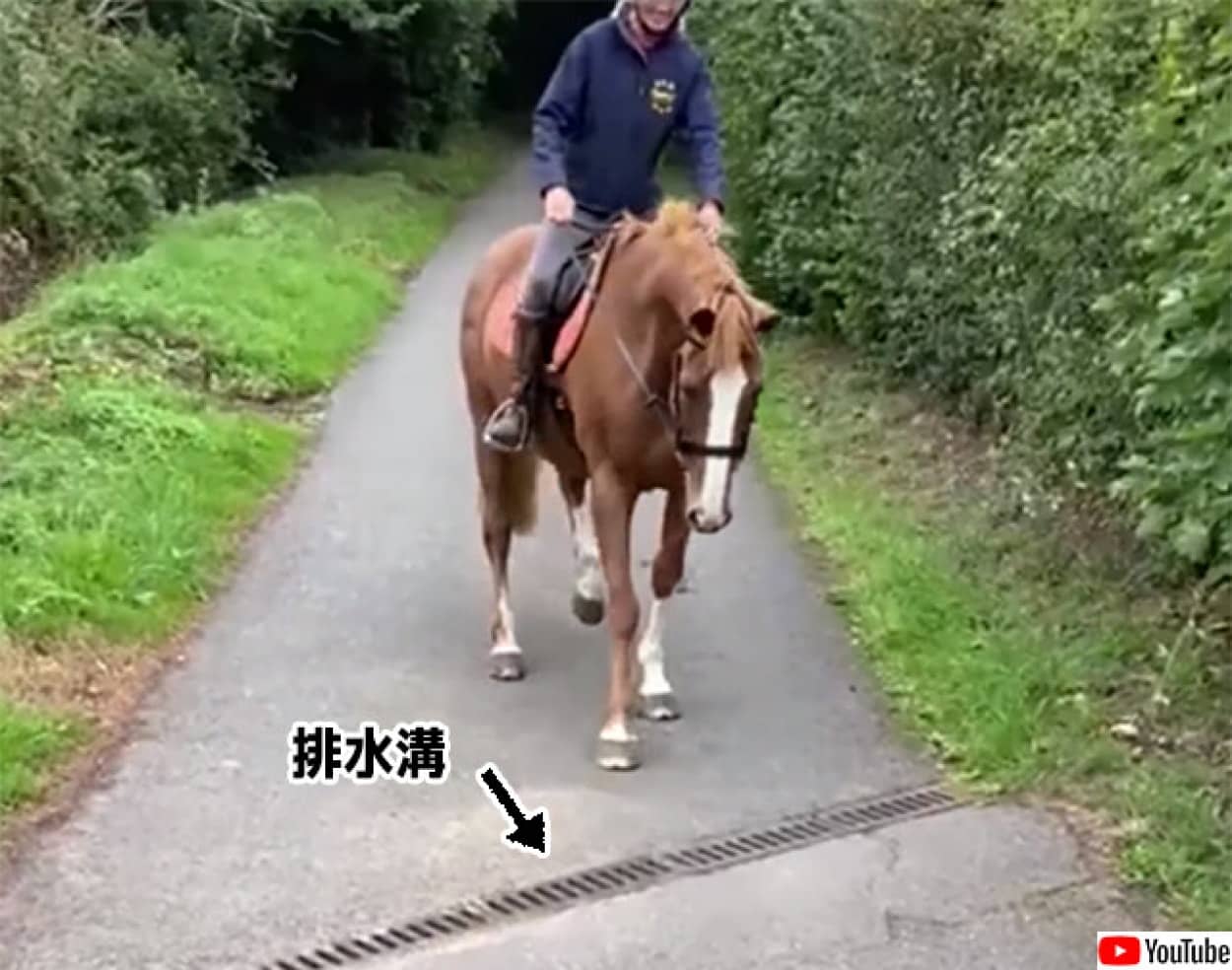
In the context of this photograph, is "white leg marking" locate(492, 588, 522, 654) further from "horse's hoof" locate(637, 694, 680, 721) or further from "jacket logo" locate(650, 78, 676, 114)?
"jacket logo" locate(650, 78, 676, 114)

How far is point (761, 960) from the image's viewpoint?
624 cm

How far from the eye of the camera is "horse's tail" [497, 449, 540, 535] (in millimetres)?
9547

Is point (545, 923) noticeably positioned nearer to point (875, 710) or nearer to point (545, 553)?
point (875, 710)

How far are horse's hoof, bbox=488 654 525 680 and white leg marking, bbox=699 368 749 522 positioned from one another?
1791mm

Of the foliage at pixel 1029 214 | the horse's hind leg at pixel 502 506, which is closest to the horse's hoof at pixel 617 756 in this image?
the horse's hind leg at pixel 502 506

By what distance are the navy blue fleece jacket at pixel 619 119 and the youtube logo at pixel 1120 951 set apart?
11.0 ft

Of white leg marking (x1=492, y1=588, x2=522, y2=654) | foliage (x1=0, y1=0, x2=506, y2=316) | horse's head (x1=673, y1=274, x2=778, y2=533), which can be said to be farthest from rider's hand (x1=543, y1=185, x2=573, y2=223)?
foliage (x1=0, y1=0, x2=506, y2=316)

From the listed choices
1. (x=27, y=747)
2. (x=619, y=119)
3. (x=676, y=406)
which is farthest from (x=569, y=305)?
(x=27, y=747)

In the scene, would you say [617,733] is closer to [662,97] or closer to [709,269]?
[709,269]

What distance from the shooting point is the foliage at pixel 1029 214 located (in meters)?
7.74

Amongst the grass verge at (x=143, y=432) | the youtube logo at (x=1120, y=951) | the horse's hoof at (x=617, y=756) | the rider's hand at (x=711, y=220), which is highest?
the rider's hand at (x=711, y=220)

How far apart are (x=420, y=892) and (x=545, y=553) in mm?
4520

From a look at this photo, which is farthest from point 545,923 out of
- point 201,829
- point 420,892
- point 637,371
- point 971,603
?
point 971,603

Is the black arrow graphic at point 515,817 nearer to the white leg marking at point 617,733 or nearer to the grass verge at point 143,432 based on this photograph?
the white leg marking at point 617,733
